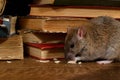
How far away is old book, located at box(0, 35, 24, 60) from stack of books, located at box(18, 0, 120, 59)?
6cm

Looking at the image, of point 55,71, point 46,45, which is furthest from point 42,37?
point 55,71

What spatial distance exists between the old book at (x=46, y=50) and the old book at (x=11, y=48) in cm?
6

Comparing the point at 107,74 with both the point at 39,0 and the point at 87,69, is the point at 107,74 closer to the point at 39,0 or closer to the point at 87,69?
the point at 87,69

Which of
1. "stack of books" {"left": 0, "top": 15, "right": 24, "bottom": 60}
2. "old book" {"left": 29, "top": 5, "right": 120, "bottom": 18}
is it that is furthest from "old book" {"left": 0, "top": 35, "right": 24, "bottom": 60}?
"old book" {"left": 29, "top": 5, "right": 120, "bottom": 18}

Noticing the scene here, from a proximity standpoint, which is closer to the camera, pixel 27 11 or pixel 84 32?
pixel 84 32

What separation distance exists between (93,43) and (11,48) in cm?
33

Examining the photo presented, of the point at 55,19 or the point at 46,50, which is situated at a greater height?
the point at 55,19

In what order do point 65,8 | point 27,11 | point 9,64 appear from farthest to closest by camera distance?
1. point 27,11
2. point 65,8
3. point 9,64

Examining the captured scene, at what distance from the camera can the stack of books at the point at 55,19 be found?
1.23m

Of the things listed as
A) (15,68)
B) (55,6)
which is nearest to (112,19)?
(55,6)

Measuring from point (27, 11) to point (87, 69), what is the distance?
0.54 meters

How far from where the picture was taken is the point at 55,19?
1220 millimetres

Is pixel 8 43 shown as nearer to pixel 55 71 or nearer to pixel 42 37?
pixel 42 37

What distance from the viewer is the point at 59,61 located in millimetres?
1220
